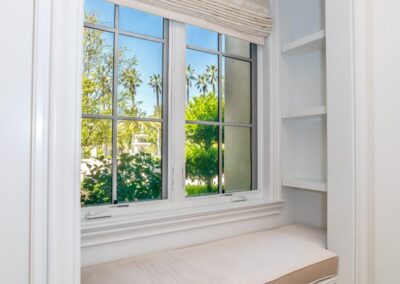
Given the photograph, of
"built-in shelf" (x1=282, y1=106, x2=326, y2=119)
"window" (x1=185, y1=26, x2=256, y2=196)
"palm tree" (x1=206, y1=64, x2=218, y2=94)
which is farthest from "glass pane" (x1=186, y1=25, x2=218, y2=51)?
"built-in shelf" (x1=282, y1=106, x2=326, y2=119)

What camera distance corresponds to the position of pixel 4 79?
1.71 feet

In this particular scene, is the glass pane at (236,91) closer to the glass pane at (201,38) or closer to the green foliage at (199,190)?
the glass pane at (201,38)

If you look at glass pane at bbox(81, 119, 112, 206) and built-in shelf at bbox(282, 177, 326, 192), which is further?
built-in shelf at bbox(282, 177, 326, 192)

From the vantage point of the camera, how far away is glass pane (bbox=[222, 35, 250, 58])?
1756mm

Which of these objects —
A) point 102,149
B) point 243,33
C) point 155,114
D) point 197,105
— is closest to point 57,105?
point 102,149

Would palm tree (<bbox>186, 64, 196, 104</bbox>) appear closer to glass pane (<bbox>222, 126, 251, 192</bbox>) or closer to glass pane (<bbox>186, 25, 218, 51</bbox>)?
glass pane (<bbox>186, 25, 218, 51</bbox>)

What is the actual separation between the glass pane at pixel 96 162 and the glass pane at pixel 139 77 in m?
0.14

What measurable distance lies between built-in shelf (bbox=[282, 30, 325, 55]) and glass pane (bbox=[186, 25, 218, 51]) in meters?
0.51

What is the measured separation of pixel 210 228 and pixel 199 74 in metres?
0.92

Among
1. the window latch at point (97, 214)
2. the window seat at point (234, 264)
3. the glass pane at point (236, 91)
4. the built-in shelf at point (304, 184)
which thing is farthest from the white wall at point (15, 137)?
the built-in shelf at point (304, 184)

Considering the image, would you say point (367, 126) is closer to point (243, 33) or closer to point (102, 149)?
point (243, 33)

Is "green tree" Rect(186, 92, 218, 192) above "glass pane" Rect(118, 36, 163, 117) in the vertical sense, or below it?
below

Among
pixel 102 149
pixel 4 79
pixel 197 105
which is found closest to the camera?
pixel 4 79

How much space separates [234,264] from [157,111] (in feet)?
2.84
